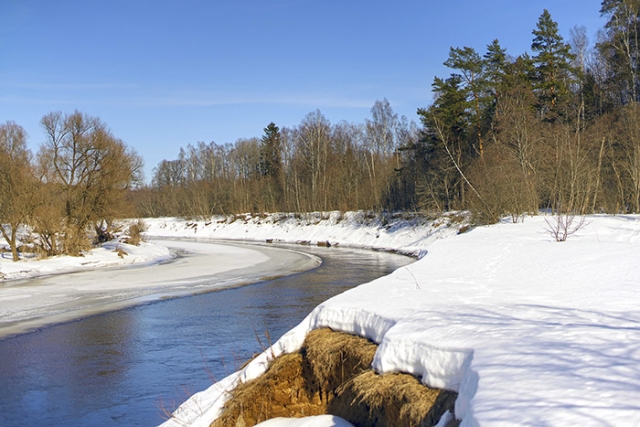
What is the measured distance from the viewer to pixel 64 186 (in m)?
34.2

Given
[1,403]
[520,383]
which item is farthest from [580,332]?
[1,403]

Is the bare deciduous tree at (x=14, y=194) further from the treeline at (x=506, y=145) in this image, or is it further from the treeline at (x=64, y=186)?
the treeline at (x=506, y=145)

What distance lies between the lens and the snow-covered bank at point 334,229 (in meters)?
37.3

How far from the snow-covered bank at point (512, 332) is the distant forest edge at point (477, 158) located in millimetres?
9178

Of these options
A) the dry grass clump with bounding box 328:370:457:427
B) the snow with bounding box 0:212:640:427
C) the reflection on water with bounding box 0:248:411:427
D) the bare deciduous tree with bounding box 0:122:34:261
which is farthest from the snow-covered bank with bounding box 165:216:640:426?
the bare deciduous tree with bounding box 0:122:34:261

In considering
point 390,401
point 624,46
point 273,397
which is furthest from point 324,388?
point 624,46

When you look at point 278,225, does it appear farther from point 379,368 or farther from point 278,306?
point 379,368

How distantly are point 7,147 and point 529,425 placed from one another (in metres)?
37.5

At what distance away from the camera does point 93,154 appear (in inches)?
1396

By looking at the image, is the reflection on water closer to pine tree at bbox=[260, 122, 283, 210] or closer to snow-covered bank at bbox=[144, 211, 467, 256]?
snow-covered bank at bbox=[144, 211, 467, 256]

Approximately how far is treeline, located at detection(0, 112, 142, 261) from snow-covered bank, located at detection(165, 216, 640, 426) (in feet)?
Answer: 82.1

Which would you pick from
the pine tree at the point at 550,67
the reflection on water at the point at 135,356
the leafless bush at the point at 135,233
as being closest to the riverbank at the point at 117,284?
the reflection on water at the point at 135,356

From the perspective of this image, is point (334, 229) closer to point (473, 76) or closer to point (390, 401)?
point (473, 76)

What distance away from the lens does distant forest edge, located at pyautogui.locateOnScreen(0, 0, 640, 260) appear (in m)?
26.9
